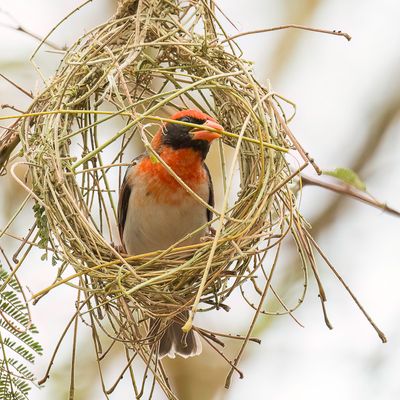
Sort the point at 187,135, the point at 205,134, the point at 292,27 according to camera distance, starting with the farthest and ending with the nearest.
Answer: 1. the point at 187,135
2. the point at 205,134
3. the point at 292,27

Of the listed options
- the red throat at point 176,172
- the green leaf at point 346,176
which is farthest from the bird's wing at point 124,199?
the green leaf at point 346,176

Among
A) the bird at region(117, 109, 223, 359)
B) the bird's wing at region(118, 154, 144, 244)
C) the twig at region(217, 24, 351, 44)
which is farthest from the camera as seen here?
the bird's wing at region(118, 154, 144, 244)

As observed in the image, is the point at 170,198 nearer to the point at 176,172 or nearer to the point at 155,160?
the point at 176,172

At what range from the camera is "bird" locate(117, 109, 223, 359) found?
13.1ft

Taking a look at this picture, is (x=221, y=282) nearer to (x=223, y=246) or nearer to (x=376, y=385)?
(x=223, y=246)

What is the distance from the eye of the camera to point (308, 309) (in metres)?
7.48

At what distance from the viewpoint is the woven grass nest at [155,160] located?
299cm

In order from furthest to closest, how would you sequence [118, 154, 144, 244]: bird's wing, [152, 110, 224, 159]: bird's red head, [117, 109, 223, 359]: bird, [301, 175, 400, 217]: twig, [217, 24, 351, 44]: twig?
[118, 154, 144, 244]: bird's wing
[117, 109, 223, 359]: bird
[152, 110, 224, 159]: bird's red head
[217, 24, 351, 44]: twig
[301, 175, 400, 217]: twig

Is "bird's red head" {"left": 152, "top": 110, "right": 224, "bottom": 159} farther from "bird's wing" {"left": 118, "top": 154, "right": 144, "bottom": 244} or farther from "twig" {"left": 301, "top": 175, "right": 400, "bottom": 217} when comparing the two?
"twig" {"left": 301, "top": 175, "right": 400, "bottom": 217}

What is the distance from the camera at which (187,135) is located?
3.94 m

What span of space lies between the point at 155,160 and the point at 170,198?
1.06 meters

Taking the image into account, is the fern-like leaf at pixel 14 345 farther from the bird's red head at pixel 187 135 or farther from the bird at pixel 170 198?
the bird's red head at pixel 187 135

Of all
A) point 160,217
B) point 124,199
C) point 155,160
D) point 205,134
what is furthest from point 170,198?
point 155,160

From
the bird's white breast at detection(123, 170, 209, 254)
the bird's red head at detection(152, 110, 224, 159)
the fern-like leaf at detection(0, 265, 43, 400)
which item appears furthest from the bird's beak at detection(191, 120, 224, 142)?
the fern-like leaf at detection(0, 265, 43, 400)
